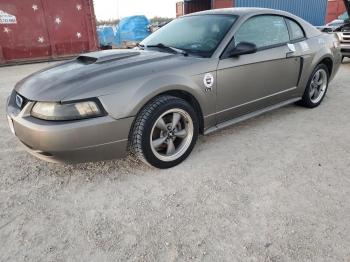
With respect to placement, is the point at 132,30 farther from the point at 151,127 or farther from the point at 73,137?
the point at 73,137

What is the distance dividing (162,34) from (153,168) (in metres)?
1.80

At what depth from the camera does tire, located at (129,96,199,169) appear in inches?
106

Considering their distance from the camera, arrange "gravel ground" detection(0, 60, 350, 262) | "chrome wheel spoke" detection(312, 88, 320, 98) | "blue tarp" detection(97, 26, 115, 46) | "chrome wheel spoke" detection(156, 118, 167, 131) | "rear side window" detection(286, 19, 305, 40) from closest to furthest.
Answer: "gravel ground" detection(0, 60, 350, 262) < "chrome wheel spoke" detection(156, 118, 167, 131) < "rear side window" detection(286, 19, 305, 40) < "chrome wheel spoke" detection(312, 88, 320, 98) < "blue tarp" detection(97, 26, 115, 46)

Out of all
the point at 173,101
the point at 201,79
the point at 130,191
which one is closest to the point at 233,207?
the point at 130,191

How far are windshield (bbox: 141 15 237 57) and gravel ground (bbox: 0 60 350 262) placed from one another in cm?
108

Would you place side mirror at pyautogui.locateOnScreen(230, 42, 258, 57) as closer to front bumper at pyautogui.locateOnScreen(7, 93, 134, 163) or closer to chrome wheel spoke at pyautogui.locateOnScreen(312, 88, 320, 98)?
front bumper at pyautogui.locateOnScreen(7, 93, 134, 163)

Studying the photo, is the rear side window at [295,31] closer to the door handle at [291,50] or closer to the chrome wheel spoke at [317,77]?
the door handle at [291,50]

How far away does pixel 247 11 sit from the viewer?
3598mm

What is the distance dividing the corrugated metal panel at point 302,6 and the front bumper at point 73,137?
14.7 meters

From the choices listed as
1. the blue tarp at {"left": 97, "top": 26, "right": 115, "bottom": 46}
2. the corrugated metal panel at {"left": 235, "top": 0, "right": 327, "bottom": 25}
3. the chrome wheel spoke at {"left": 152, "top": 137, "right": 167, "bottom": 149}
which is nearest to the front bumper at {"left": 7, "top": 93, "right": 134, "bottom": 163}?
the chrome wheel spoke at {"left": 152, "top": 137, "right": 167, "bottom": 149}

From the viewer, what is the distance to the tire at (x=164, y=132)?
2.70 metres

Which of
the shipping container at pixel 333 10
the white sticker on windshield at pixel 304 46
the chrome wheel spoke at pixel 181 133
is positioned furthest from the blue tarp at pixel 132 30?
the chrome wheel spoke at pixel 181 133

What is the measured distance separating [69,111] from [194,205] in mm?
1236

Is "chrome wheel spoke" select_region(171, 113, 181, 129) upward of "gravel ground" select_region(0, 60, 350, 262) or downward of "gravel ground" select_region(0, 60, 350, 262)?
upward
